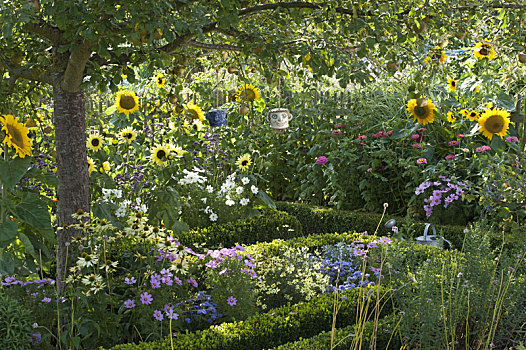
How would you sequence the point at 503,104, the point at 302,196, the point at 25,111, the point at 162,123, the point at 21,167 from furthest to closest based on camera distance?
the point at 302,196
the point at 503,104
the point at 162,123
the point at 25,111
the point at 21,167

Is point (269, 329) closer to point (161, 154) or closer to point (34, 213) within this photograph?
point (34, 213)

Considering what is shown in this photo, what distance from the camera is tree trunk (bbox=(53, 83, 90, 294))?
106 inches

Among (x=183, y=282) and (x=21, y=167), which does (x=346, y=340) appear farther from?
(x=21, y=167)

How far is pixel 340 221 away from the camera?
505cm

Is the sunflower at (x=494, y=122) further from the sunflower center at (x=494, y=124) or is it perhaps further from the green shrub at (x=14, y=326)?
the green shrub at (x=14, y=326)


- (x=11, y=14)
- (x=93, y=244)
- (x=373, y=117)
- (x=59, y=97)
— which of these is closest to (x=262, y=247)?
(x=93, y=244)

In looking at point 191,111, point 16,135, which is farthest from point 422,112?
point 16,135

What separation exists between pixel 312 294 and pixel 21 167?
1.66 metres

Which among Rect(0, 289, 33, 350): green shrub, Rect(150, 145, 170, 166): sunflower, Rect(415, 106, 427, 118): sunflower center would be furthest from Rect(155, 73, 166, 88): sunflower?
Rect(0, 289, 33, 350): green shrub

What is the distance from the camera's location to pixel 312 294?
3062 millimetres

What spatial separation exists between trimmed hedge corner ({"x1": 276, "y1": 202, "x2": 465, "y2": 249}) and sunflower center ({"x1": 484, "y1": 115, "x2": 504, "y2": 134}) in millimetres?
843

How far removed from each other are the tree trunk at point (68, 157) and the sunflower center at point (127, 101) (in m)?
0.97

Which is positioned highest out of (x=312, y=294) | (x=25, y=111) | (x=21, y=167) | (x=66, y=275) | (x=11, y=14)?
(x=11, y=14)

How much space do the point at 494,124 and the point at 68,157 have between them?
3.41m
